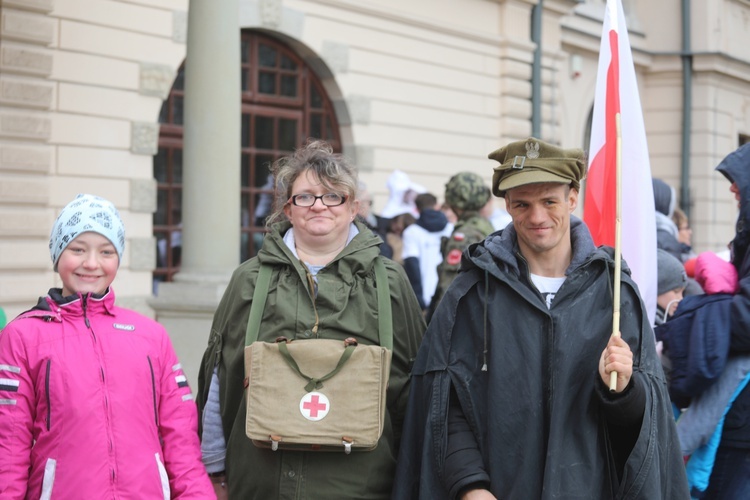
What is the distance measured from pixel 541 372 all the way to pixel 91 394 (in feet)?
4.07

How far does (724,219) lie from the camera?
763 inches

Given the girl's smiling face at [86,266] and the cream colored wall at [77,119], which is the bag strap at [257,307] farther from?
the cream colored wall at [77,119]

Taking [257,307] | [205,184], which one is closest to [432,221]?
[205,184]

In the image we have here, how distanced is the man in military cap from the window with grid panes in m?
7.95

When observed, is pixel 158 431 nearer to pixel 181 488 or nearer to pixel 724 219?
pixel 181 488

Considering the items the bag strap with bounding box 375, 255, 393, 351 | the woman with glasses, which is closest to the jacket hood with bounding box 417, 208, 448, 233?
the woman with glasses

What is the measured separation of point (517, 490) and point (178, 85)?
855cm

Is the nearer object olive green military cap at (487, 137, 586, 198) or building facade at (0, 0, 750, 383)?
olive green military cap at (487, 137, 586, 198)

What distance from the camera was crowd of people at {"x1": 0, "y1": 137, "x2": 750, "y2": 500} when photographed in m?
2.69

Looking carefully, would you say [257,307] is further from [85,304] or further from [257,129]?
[257,129]

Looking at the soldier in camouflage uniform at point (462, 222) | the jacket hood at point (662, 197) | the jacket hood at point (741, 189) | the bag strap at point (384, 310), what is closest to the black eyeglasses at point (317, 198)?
the bag strap at point (384, 310)

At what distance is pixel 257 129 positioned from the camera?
38.1 ft

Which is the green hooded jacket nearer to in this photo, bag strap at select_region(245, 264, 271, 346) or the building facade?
bag strap at select_region(245, 264, 271, 346)

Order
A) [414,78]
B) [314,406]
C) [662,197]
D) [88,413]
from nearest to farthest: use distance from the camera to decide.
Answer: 1. [88,413]
2. [314,406]
3. [662,197]
4. [414,78]
